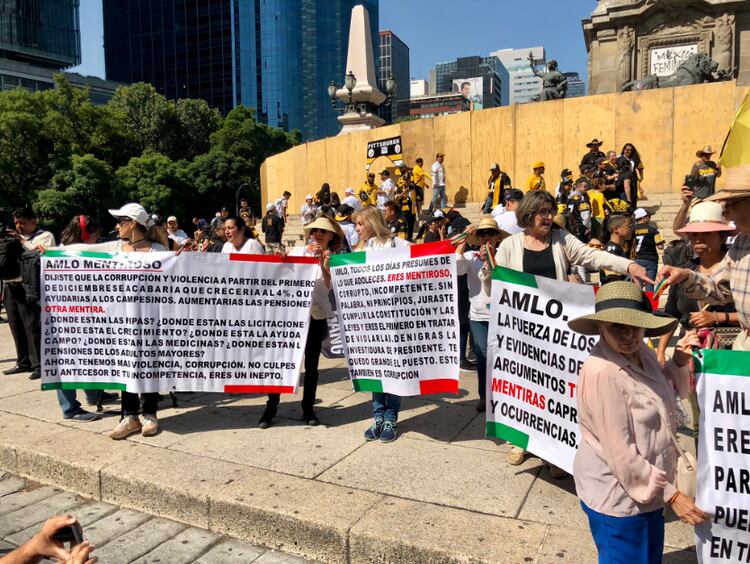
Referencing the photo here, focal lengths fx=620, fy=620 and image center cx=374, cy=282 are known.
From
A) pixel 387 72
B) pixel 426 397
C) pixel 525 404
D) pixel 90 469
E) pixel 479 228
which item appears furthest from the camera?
pixel 387 72

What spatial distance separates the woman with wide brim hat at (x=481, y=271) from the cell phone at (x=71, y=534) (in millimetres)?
3298

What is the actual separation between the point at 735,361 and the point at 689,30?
24.0 metres

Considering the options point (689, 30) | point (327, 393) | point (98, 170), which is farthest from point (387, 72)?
point (327, 393)

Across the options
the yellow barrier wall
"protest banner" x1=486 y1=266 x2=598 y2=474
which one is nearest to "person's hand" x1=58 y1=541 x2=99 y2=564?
"protest banner" x1=486 y1=266 x2=598 y2=474

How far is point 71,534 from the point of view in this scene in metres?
1.78

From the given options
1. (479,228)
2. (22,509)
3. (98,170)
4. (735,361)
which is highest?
(98,170)

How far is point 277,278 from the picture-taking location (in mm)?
5219

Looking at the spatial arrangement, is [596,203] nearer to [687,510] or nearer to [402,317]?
[402,317]

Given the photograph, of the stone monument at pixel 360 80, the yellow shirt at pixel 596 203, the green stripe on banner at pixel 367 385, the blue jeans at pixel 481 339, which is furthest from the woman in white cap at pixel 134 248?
the stone monument at pixel 360 80

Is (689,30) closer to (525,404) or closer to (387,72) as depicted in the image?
(525,404)

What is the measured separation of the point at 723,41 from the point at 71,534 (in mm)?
25723

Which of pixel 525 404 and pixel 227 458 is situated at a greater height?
pixel 525 404

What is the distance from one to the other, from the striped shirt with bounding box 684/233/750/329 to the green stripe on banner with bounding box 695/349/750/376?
49 centimetres

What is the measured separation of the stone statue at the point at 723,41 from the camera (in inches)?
856
